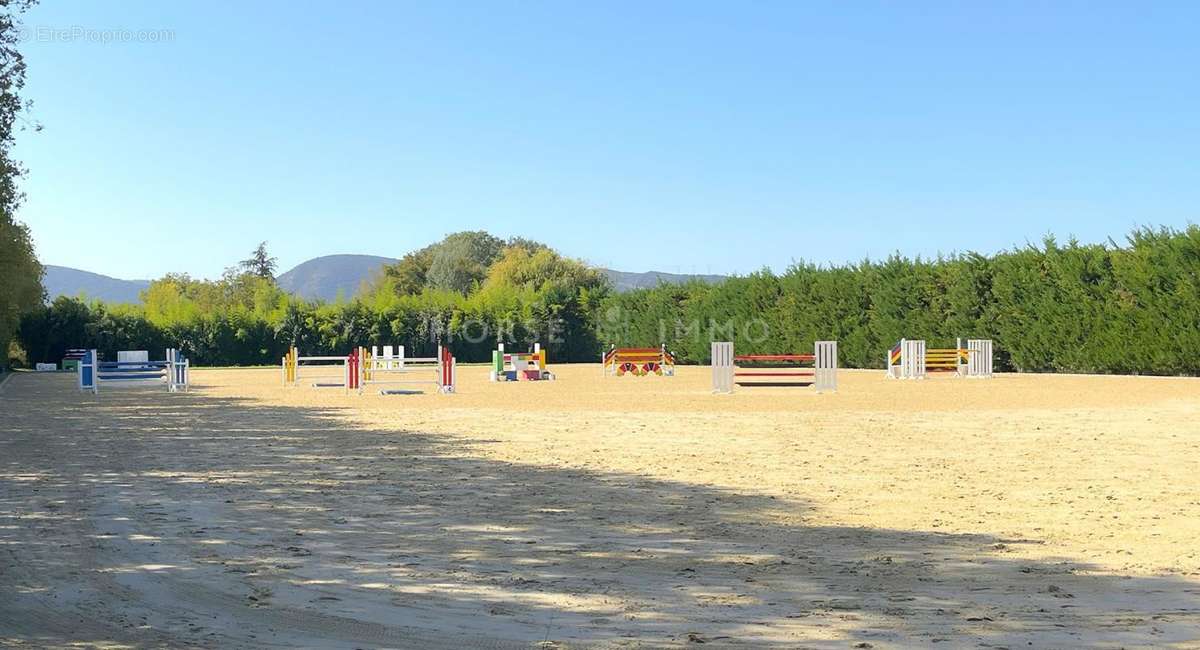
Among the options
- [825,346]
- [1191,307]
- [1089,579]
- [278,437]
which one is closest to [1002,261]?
[1191,307]

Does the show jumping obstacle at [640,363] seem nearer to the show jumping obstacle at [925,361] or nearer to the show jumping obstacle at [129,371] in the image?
the show jumping obstacle at [925,361]

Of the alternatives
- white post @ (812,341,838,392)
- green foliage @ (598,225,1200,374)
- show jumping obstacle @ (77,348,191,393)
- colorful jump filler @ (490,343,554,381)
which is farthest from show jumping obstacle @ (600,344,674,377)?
show jumping obstacle @ (77,348,191,393)

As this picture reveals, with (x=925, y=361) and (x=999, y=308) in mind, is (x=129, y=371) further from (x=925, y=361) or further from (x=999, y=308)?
(x=999, y=308)

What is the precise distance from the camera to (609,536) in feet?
22.9

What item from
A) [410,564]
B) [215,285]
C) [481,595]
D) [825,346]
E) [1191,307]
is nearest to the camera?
[481,595]

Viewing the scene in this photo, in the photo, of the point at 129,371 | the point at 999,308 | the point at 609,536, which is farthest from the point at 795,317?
the point at 609,536

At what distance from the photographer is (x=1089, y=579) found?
5.74 m

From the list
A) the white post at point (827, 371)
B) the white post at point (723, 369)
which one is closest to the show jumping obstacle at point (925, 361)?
the white post at point (827, 371)

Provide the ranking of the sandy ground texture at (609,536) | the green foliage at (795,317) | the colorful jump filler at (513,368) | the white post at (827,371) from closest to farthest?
the sandy ground texture at (609,536), the white post at (827,371), the green foliage at (795,317), the colorful jump filler at (513,368)

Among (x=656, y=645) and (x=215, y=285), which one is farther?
(x=215, y=285)

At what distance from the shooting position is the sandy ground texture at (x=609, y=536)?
484 centimetres

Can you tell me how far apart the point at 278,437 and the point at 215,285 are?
9646cm

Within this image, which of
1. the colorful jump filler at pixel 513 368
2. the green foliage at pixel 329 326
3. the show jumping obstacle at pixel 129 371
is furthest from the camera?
the green foliage at pixel 329 326

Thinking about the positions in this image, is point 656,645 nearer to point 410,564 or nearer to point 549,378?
point 410,564
